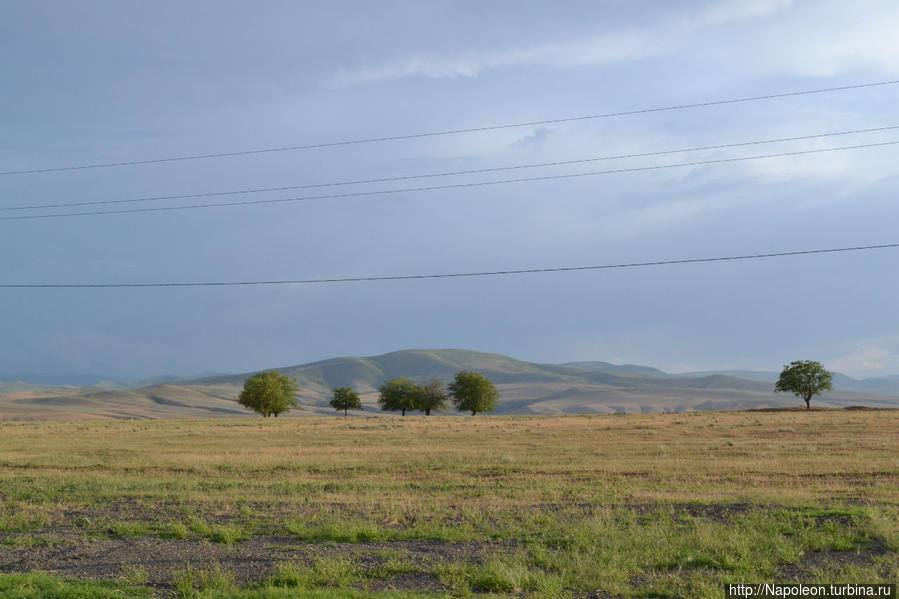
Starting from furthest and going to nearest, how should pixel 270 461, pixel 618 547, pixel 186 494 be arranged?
pixel 270 461
pixel 186 494
pixel 618 547

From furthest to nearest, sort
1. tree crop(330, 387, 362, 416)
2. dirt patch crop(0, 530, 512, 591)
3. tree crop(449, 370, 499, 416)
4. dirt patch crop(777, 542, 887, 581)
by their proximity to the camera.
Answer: tree crop(330, 387, 362, 416)
tree crop(449, 370, 499, 416)
dirt patch crop(0, 530, 512, 591)
dirt patch crop(777, 542, 887, 581)

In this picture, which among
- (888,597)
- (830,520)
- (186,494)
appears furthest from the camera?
(186,494)

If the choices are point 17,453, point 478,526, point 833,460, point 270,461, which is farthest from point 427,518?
point 17,453

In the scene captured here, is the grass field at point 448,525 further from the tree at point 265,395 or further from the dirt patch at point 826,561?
the tree at point 265,395

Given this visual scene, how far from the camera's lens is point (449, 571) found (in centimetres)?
1155

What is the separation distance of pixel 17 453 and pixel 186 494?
80.4 ft

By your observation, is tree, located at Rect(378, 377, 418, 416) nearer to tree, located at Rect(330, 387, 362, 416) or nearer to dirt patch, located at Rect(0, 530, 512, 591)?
tree, located at Rect(330, 387, 362, 416)

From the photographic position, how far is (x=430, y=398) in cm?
11975

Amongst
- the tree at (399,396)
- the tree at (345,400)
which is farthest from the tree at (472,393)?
the tree at (345,400)

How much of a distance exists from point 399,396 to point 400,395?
0.23m

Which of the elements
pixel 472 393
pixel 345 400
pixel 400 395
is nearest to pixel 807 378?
pixel 472 393

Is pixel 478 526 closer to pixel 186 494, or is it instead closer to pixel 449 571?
pixel 449 571

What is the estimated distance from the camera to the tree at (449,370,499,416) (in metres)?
116

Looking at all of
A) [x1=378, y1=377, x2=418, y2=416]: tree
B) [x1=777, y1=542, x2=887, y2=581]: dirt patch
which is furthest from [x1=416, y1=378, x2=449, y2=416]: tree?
[x1=777, y1=542, x2=887, y2=581]: dirt patch
